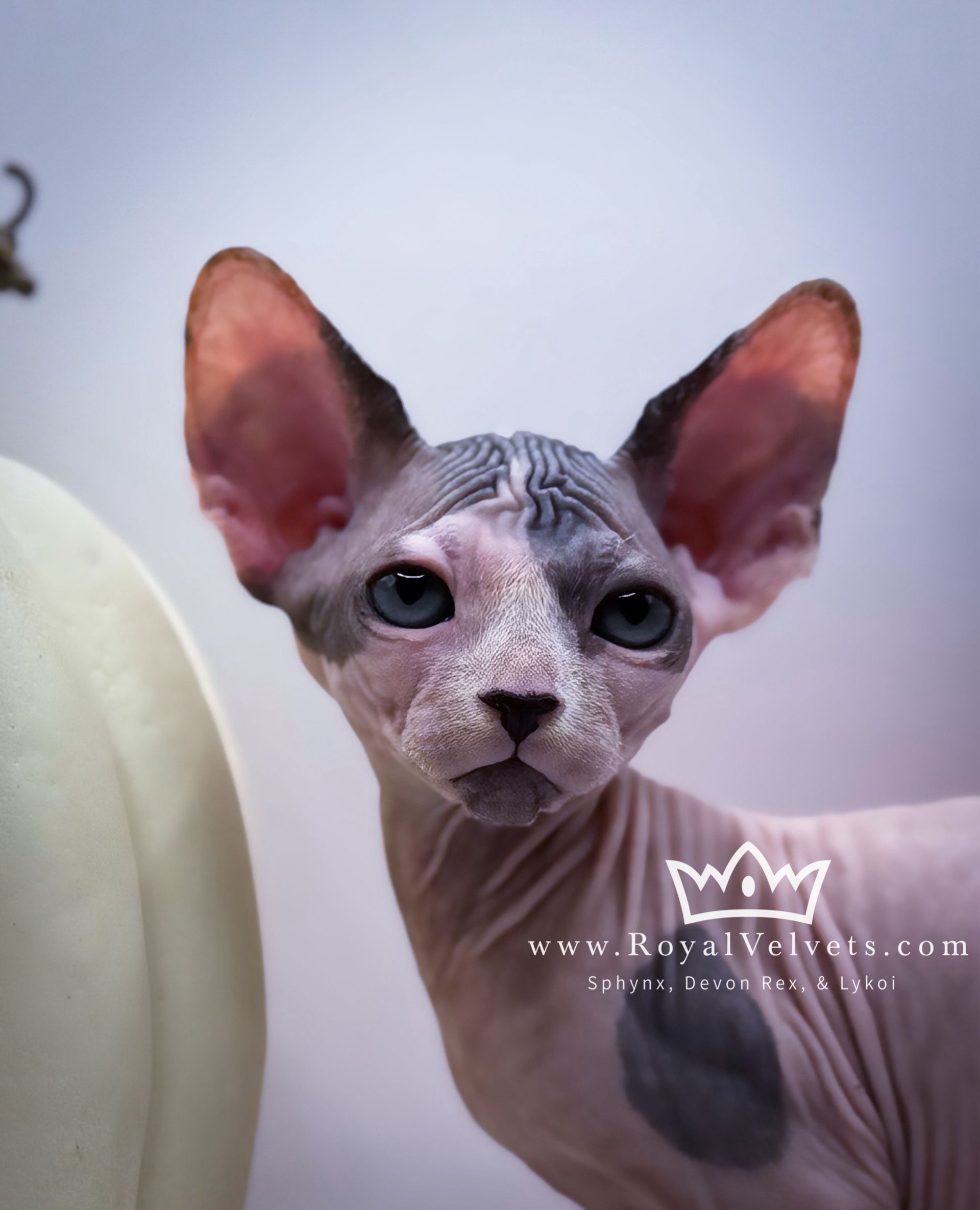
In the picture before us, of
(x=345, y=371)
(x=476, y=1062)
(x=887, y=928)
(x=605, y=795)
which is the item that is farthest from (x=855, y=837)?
(x=345, y=371)

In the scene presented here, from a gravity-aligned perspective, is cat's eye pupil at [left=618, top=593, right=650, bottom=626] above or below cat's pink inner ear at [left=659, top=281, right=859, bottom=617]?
below

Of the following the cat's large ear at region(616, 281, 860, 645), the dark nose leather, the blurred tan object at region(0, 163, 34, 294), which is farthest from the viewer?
the blurred tan object at region(0, 163, 34, 294)

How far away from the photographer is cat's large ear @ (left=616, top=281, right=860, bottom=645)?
70cm

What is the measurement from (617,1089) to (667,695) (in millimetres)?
249

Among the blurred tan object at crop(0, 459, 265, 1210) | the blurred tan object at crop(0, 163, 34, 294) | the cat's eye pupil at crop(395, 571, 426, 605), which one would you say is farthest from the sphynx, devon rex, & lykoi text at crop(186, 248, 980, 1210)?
the blurred tan object at crop(0, 163, 34, 294)

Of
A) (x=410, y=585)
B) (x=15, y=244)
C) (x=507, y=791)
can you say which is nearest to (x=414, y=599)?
(x=410, y=585)

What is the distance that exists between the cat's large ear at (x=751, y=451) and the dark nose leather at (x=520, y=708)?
6.7 inches

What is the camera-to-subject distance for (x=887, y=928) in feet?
2.29

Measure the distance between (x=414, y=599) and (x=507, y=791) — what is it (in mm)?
129

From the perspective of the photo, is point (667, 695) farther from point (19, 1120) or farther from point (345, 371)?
point (19, 1120)

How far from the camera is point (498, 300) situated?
31.2 inches

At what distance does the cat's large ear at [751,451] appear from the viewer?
2.31 feet

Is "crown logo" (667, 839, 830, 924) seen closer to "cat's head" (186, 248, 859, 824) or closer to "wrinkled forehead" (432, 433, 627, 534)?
"cat's head" (186, 248, 859, 824)

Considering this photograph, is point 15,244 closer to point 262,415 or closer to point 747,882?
point 262,415
